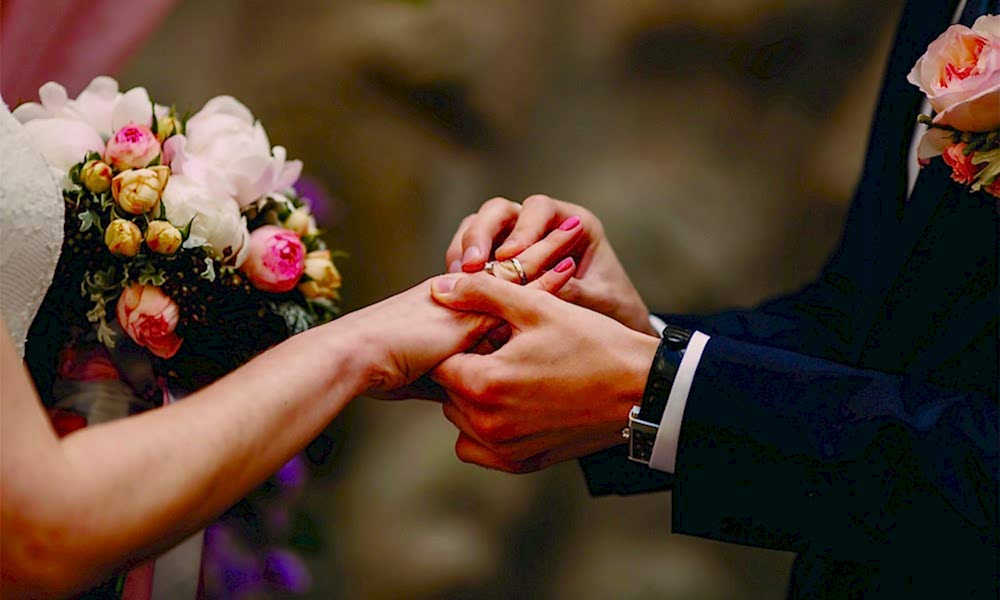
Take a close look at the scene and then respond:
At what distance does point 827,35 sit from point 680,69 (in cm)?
Result: 31

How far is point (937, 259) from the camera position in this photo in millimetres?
1064

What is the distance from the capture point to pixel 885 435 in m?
0.94

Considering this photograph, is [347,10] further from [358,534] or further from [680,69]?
[358,534]

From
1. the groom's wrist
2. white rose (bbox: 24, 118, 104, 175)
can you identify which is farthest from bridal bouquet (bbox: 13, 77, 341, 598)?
the groom's wrist

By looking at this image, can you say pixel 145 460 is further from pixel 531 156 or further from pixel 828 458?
pixel 531 156

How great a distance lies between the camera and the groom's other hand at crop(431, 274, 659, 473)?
106 cm

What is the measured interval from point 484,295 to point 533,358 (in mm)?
111

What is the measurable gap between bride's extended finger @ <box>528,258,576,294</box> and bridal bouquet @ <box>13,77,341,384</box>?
28cm

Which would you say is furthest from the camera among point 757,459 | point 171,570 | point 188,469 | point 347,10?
point 347,10

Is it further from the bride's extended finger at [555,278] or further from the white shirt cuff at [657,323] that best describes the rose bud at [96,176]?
the white shirt cuff at [657,323]

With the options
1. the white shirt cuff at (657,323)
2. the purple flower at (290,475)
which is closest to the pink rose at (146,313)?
the purple flower at (290,475)

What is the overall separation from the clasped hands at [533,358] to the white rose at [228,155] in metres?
0.24

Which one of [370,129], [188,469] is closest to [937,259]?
[188,469]

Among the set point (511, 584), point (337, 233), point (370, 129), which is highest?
point (370, 129)
